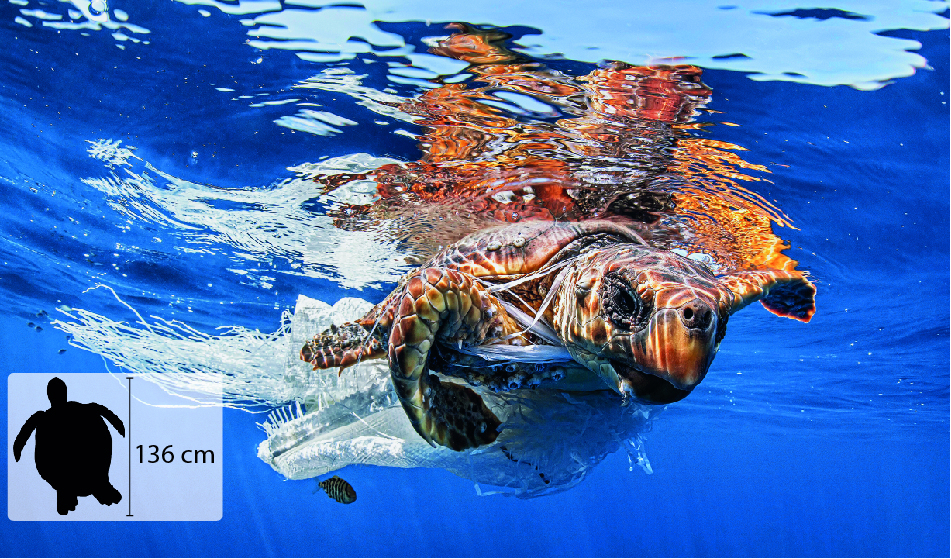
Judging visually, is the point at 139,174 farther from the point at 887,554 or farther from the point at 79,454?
the point at 887,554

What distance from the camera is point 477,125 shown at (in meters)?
5.48

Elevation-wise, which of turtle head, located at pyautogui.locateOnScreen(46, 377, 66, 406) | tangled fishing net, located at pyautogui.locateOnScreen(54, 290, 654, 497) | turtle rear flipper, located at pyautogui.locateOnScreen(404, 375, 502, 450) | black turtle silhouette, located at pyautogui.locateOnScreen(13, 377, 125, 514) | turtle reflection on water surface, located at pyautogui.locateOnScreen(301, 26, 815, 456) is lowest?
black turtle silhouette, located at pyautogui.locateOnScreen(13, 377, 125, 514)

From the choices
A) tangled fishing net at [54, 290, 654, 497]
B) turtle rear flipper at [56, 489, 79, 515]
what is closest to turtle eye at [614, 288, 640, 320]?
tangled fishing net at [54, 290, 654, 497]

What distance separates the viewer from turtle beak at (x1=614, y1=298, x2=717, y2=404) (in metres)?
2.43

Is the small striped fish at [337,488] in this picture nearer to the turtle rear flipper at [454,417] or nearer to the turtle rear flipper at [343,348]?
the turtle rear flipper at [343,348]

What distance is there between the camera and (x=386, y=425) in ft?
18.3

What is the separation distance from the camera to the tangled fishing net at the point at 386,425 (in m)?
4.49

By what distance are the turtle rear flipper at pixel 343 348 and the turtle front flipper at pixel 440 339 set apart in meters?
0.77

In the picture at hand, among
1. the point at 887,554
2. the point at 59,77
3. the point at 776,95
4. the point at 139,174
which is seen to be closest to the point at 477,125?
the point at 776,95

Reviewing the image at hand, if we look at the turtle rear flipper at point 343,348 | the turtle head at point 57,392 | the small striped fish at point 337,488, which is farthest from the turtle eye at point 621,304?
the turtle head at point 57,392

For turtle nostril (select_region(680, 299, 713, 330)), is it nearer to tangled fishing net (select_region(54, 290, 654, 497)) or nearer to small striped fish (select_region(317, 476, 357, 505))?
tangled fishing net (select_region(54, 290, 654, 497))

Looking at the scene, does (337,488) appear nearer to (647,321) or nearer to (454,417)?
(454,417)

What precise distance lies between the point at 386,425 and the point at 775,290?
13.8 feet

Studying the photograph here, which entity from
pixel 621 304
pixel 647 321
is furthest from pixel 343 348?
pixel 647 321
